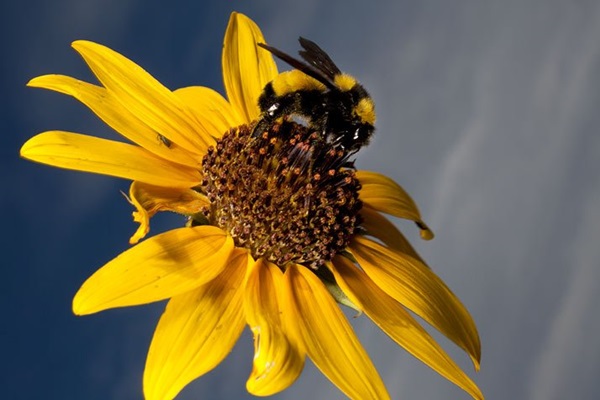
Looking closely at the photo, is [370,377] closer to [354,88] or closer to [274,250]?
[274,250]

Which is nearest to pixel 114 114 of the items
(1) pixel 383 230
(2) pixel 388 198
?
(1) pixel 383 230

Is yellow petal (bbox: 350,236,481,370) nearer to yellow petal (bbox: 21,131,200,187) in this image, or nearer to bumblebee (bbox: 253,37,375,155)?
bumblebee (bbox: 253,37,375,155)

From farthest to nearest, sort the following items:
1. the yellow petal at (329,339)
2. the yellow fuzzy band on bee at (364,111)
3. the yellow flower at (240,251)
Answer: the yellow fuzzy band on bee at (364,111)
the yellow petal at (329,339)
the yellow flower at (240,251)

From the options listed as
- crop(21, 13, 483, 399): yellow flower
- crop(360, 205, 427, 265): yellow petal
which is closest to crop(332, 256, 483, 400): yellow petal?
crop(21, 13, 483, 399): yellow flower

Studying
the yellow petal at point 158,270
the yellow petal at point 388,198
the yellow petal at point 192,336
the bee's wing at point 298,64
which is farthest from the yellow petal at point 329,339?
the yellow petal at point 388,198

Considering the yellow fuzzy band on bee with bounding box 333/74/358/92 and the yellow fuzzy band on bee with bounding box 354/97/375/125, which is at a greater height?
the yellow fuzzy band on bee with bounding box 333/74/358/92

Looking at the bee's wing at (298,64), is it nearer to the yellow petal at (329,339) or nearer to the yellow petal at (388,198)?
the yellow petal at (329,339)

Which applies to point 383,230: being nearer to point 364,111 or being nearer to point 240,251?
point 364,111
